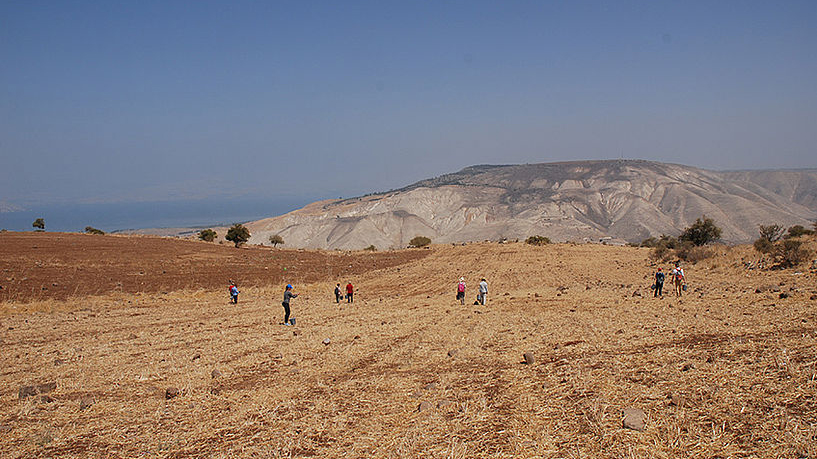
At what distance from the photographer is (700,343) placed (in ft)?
32.3

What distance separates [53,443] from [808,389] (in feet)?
37.2

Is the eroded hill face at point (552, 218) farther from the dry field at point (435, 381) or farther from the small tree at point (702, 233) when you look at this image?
the dry field at point (435, 381)

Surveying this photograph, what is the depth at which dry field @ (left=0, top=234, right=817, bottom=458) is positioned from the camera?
645 cm

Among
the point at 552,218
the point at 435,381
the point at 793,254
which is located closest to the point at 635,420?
the point at 435,381

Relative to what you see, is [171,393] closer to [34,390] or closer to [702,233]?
[34,390]

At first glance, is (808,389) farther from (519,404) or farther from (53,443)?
(53,443)

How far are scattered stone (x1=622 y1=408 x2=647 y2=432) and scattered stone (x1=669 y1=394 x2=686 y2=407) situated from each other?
0.60 m

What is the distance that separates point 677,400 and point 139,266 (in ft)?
135

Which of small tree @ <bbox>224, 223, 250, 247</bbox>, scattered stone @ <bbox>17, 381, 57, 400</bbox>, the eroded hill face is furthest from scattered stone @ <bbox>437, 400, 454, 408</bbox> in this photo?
the eroded hill face

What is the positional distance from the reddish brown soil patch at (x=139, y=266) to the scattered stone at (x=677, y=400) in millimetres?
30961

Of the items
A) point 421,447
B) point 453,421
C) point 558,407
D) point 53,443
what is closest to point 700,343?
point 558,407

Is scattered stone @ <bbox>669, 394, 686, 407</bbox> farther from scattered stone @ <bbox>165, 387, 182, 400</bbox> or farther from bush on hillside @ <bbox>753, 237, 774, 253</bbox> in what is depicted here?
bush on hillside @ <bbox>753, 237, 774, 253</bbox>

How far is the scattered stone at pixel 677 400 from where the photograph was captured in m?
6.87

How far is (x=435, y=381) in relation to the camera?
9.38m
